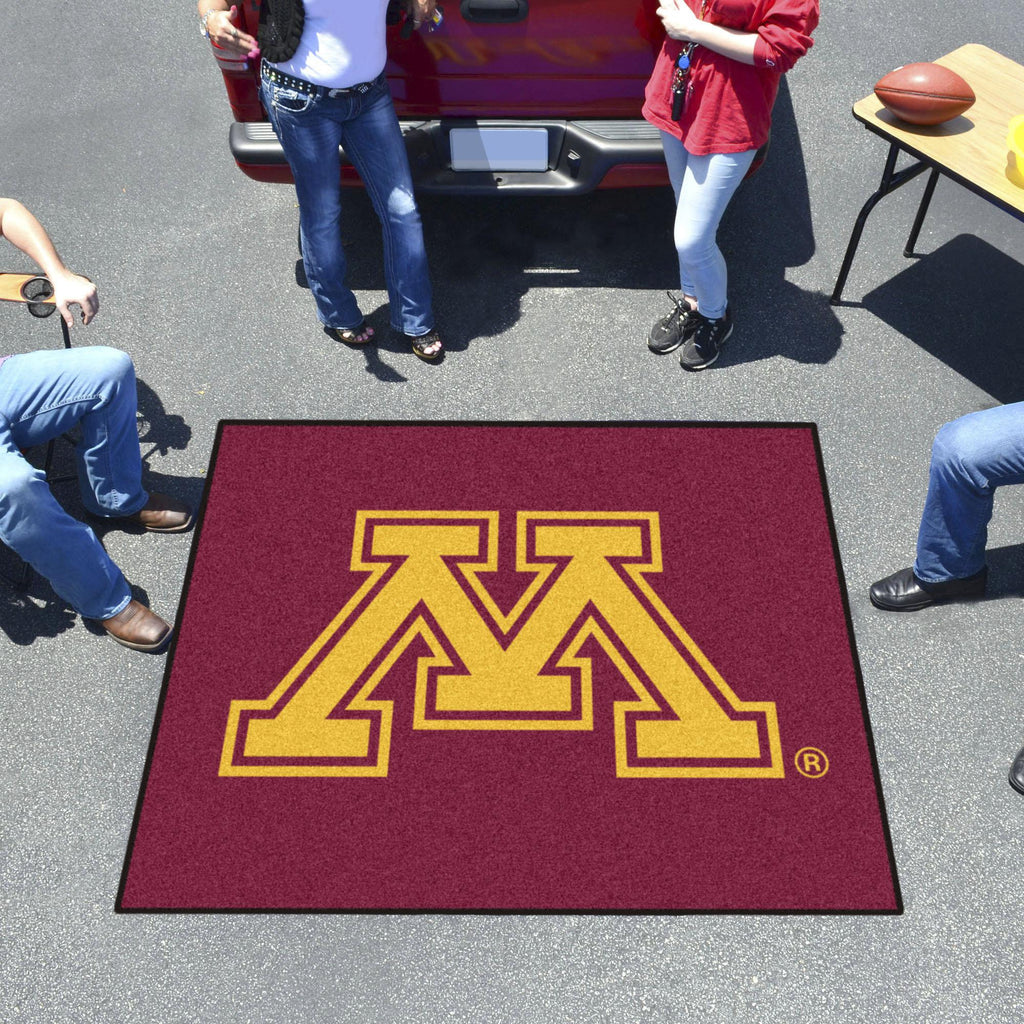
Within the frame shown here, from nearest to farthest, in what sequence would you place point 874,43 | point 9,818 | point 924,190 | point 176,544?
point 9,818 < point 176,544 < point 924,190 < point 874,43

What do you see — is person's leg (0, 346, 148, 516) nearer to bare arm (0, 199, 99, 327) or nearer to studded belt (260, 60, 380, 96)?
bare arm (0, 199, 99, 327)

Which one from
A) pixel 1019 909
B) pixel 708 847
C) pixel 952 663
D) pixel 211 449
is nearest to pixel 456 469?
pixel 211 449

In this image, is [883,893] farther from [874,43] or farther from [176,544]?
[874,43]

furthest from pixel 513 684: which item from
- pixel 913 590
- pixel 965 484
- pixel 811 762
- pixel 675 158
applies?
pixel 675 158

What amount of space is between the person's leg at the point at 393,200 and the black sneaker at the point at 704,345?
901 mm

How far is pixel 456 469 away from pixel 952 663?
1.61m

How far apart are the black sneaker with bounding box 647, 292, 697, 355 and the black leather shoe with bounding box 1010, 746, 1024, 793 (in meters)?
1.72

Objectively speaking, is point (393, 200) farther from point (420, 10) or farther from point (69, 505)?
point (69, 505)

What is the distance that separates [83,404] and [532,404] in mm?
1426

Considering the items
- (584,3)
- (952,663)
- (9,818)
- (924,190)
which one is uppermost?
(584,3)

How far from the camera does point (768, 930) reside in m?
2.61

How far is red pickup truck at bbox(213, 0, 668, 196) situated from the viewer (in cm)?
324

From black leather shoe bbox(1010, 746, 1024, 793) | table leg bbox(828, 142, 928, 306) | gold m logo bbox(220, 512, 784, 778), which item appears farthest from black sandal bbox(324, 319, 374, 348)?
black leather shoe bbox(1010, 746, 1024, 793)

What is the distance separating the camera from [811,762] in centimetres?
285
